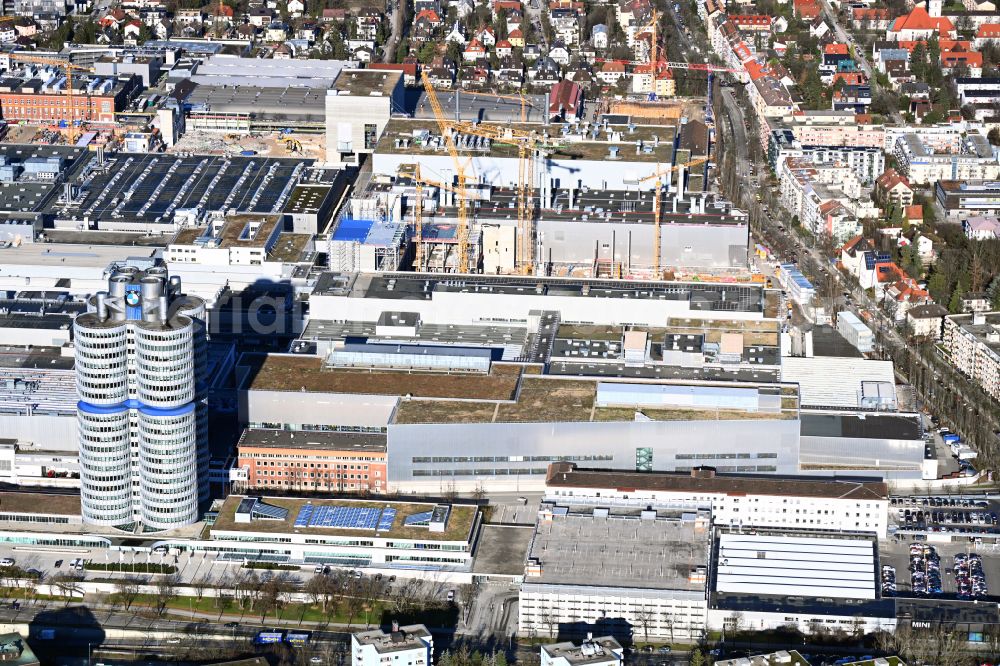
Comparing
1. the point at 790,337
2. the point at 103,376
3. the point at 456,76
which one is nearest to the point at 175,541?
the point at 103,376

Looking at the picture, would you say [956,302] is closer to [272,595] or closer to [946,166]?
[946,166]

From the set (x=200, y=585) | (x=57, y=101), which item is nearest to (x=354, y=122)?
(x=57, y=101)

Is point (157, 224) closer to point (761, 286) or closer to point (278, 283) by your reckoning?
point (278, 283)

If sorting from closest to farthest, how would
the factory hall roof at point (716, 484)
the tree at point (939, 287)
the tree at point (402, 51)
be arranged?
1. the factory hall roof at point (716, 484)
2. the tree at point (939, 287)
3. the tree at point (402, 51)

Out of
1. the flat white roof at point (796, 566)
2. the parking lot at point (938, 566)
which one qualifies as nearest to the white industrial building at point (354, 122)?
the flat white roof at point (796, 566)

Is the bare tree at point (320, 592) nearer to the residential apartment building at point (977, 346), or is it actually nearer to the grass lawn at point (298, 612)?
the grass lawn at point (298, 612)

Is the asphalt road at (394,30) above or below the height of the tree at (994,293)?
above

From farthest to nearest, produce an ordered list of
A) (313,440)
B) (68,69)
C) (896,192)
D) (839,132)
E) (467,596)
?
(68,69) < (839,132) < (896,192) < (313,440) < (467,596)
